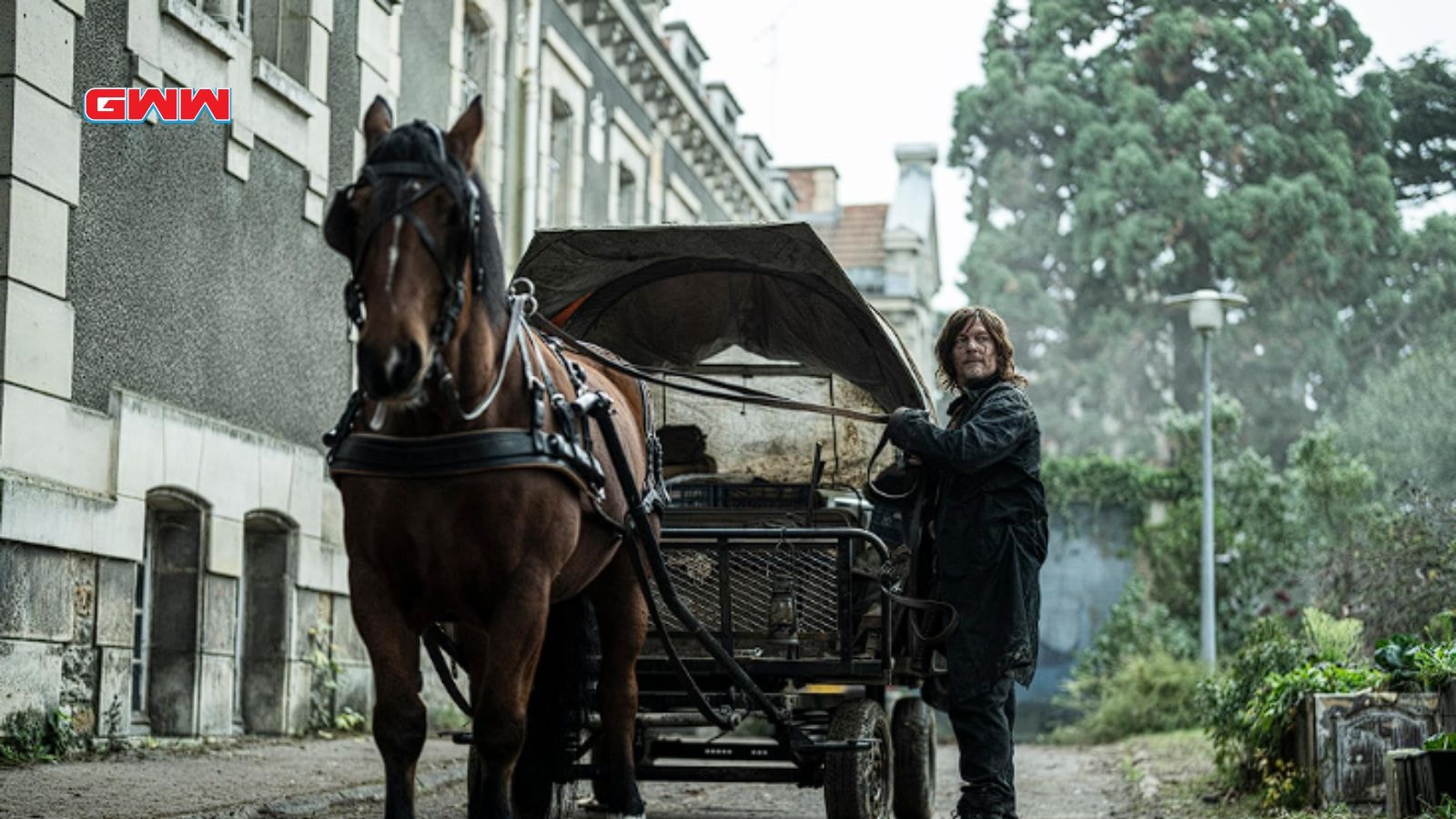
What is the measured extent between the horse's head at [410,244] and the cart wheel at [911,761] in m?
4.91

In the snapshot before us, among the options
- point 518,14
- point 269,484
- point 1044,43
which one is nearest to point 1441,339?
point 1044,43

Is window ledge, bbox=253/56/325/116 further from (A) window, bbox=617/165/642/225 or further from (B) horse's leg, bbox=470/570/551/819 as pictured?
(A) window, bbox=617/165/642/225

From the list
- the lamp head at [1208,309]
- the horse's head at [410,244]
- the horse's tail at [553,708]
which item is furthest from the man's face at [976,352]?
the lamp head at [1208,309]

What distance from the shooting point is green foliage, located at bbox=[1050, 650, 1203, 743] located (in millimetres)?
21234

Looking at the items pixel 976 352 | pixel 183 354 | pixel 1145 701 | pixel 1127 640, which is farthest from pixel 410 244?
pixel 1127 640

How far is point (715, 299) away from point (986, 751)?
335 centimetres

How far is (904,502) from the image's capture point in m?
8.24

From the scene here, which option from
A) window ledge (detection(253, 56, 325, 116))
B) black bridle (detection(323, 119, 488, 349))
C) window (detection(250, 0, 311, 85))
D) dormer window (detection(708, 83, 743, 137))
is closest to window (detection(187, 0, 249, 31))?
window ledge (detection(253, 56, 325, 116))

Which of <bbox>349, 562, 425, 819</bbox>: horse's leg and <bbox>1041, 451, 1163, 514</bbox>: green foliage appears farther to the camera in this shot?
<bbox>1041, 451, 1163, 514</bbox>: green foliage

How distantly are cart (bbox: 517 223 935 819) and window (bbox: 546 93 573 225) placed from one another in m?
10.9

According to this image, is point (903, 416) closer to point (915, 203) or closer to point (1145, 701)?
point (1145, 701)

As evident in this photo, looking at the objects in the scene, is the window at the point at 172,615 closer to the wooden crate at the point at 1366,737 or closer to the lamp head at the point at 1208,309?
the wooden crate at the point at 1366,737

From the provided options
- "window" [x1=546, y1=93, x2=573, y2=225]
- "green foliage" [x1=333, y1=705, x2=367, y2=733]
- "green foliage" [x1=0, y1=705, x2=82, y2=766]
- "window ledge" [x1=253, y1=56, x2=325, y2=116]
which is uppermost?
"window" [x1=546, y1=93, x2=573, y2=225]

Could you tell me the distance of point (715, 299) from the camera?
10.0 meters
